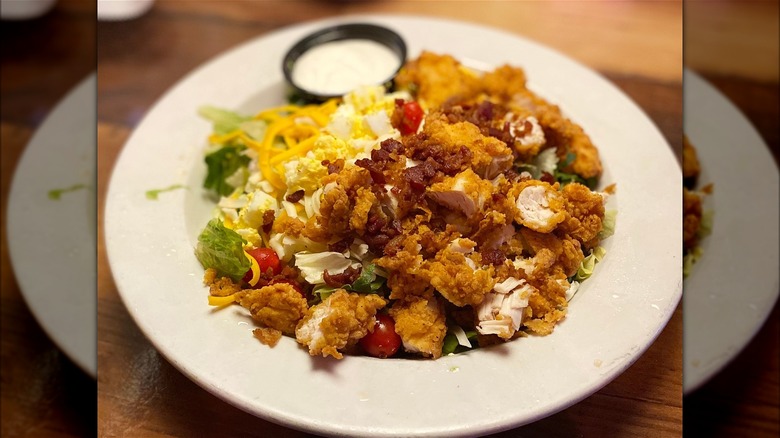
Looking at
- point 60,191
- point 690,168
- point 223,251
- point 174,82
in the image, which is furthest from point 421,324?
point 174,82

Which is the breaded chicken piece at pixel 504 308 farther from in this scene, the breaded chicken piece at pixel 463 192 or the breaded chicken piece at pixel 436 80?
the breaded chicken piece at pixel 436 80

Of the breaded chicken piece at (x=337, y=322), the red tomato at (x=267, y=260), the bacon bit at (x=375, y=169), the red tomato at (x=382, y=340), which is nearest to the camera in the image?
the breaded chicken piece at (x=337, y=322)

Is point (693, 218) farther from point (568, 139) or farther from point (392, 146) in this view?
point (392, 146)

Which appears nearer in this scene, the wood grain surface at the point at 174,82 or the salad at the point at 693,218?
the wood grain surface at the point at 174,82

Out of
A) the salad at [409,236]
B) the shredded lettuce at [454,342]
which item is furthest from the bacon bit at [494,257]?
the shredded lettuce at [454,342]

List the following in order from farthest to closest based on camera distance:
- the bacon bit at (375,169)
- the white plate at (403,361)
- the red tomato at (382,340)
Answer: the bacon bit at (375,169) → the red tomato at (382,340) → the white plate at (403,361)

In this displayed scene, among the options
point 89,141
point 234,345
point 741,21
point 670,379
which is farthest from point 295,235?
point 741,21

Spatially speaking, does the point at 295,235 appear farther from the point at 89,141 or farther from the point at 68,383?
the point at 89,141

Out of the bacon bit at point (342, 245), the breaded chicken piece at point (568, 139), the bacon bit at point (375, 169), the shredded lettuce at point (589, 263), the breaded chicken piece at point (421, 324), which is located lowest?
the breaded chicken piece at point (421, 324)
